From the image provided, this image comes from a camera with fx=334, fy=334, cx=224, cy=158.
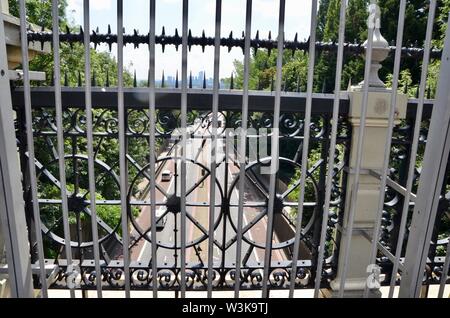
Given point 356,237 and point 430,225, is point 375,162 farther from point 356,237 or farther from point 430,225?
point 430,225

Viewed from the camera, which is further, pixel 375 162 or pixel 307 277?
pixel 307 277

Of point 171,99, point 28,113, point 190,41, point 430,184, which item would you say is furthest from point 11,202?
point 430,184

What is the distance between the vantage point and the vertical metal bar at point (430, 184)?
1.42 metres

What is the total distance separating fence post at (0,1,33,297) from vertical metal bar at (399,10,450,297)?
176 centimetres

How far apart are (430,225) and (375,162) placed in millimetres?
980

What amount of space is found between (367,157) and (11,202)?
7.15 feet

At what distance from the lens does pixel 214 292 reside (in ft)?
8.71

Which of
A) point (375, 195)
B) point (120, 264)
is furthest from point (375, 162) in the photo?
point (120, 264)

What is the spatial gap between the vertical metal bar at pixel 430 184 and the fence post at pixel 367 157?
70 cm

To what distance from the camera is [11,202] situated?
1368 millimetres

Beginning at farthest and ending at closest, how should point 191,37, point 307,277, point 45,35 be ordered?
point 307,277 → point 45,35 → point 191,37

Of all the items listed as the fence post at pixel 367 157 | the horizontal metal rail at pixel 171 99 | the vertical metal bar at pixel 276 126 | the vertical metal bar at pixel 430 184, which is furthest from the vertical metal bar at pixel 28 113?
the fence post at pixel 367 157

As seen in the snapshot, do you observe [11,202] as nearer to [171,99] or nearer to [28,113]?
[28,113]
